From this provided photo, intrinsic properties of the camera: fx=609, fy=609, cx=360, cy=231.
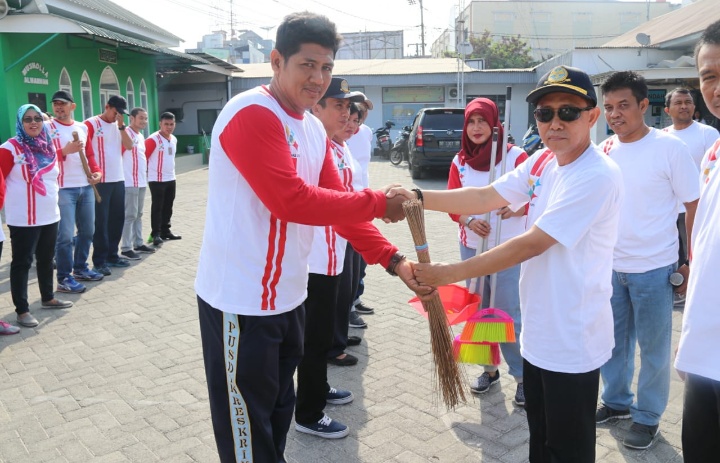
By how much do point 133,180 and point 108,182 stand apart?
0.78 metres

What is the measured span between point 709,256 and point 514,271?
6.77 feet

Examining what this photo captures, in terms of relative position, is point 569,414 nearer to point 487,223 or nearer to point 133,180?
point 487,223

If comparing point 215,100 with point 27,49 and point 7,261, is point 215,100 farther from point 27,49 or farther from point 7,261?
point 7,261

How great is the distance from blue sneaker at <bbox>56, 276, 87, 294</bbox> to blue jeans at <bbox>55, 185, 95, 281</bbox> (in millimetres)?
53

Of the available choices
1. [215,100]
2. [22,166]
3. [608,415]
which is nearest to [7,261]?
[22,166]

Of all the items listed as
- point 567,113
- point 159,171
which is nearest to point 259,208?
point 567,113

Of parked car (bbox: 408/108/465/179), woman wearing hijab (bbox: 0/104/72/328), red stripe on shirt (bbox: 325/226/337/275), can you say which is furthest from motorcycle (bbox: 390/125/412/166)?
red stripe on shirt (bbox: 325/226/337/275)

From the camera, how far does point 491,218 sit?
4172 mm

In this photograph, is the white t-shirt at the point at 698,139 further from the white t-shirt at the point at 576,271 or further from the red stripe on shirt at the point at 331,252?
the white t-shirt at the point at 576,271

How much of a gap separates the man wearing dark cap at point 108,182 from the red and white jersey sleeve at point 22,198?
5.06 feet

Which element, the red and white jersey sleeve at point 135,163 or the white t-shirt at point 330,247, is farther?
the red and white jersey sleeve at point 135,163

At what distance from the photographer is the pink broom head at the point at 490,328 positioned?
134 inches

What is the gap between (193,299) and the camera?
21.7ft

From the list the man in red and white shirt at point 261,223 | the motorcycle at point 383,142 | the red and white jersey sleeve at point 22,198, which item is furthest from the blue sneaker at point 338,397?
the motorcycle at point 383,142
